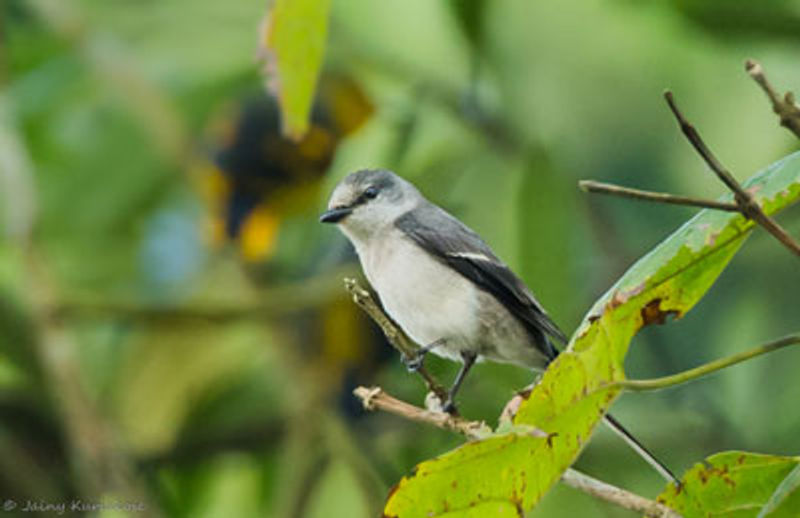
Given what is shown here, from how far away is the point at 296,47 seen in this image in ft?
3.33

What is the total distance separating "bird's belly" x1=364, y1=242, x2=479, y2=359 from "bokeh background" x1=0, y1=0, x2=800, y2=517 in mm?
174

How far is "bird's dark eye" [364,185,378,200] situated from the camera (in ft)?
5.59

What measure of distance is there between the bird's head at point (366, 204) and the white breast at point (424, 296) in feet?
0.23

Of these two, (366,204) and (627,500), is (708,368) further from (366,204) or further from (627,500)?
(366,204)

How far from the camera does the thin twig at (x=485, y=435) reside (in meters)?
0.81

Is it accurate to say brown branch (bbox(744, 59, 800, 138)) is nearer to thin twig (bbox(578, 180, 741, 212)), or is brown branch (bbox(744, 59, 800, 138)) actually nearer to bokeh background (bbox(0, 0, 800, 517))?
thin twig (bbox(578, 180, 741, 212))

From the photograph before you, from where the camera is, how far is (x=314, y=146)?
2.44m


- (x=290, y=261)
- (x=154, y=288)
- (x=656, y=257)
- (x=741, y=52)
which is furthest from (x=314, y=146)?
(x=656, y=257)

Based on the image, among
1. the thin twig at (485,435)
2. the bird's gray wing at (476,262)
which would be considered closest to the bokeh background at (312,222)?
the bird's gray wing at (476,262)

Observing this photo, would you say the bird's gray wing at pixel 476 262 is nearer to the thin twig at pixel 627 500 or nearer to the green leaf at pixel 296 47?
the green leaf at pixel 296 47

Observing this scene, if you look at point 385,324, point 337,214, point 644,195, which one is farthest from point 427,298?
point 644,195

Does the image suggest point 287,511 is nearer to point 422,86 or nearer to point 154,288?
point 154,288

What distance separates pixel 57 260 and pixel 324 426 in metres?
0.67

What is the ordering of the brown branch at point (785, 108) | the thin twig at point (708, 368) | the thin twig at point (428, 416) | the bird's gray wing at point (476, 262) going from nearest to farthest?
the brown branch at point (785, 108) < the thin twig at point (708, 368) < the thin twig at point (428, 416) < the bird's gray wing at point (476, 262)
